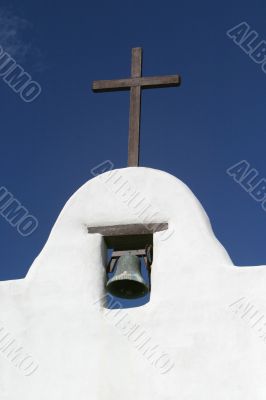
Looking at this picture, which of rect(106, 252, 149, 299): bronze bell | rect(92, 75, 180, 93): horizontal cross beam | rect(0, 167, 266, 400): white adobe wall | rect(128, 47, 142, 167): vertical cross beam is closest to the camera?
rect(0, 167, 266, 400): white adobe wall

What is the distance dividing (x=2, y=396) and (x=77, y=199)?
2.00 meters

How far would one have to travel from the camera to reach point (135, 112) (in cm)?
845

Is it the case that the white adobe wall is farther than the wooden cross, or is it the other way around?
the wooden cross

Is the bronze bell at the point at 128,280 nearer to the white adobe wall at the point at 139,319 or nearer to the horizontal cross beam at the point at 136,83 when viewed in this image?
the white adobe wall at the point at 139,319

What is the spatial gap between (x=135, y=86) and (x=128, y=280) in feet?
7.04

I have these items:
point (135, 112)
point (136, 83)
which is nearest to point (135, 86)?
point (136, 83)

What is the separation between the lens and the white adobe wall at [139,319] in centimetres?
686

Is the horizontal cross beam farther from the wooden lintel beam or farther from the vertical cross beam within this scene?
the wooden lintel beam

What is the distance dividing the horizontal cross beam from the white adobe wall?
1.12 meters

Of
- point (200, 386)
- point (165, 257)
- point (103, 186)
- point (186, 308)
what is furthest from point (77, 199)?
point (200, 386)

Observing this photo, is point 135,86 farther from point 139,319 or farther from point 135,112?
point 139,319

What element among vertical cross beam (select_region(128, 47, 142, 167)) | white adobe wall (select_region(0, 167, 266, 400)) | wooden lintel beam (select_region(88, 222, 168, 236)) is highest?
vertical cross beam (select_region(128, 47, 142, 167))

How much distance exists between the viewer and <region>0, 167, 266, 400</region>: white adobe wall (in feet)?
22.5

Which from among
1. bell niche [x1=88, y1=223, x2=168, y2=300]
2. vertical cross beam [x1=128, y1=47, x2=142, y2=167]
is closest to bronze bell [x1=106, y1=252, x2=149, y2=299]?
bell niche [x1=88, y1=223, x2=168, y2=300]
